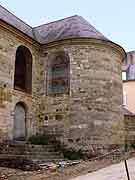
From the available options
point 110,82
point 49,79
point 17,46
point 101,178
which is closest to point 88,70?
point 110,82

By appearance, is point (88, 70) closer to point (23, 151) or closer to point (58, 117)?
point (58, 117)

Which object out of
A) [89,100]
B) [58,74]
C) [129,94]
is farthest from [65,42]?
[129,94]

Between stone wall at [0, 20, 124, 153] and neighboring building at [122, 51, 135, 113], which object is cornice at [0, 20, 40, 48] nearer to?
stone wall at [0, 20, 124, 153]

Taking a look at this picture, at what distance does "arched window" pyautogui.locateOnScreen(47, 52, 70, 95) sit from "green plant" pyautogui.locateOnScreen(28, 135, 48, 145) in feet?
6.43

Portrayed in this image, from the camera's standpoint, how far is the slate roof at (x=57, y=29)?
12289 mm

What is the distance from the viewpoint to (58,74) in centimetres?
1228

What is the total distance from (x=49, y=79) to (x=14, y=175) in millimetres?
6102

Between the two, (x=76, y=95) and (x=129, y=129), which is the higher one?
A: (x=76, y=95)

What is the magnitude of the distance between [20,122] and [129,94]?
631 inches

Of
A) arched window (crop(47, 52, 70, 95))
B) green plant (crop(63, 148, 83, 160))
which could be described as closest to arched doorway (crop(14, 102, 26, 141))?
arched window (crop(47, 52, 70, 95))

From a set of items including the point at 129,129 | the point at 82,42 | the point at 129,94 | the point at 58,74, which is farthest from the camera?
the point at 129,94

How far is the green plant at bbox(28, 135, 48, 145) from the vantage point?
1125 cm

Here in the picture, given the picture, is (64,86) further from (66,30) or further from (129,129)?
(129,129)

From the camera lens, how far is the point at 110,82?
38.8ft
